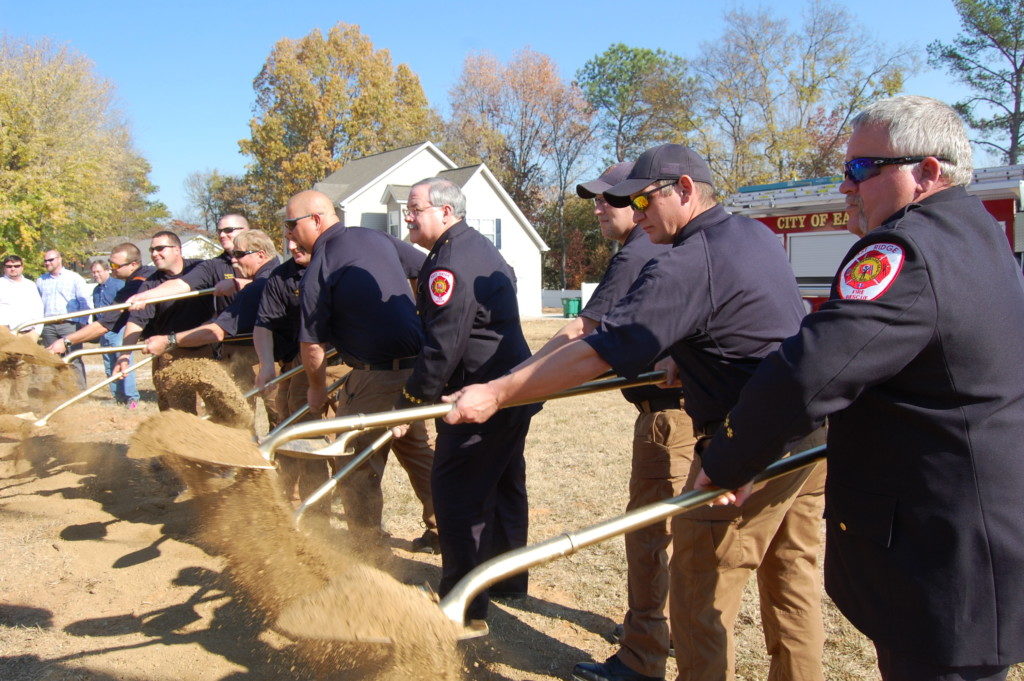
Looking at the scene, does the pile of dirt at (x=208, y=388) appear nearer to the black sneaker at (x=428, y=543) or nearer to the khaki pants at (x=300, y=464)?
the khaki pants at (x=300, y=464)

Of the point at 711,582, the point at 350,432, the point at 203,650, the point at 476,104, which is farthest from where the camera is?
the point at 476,104

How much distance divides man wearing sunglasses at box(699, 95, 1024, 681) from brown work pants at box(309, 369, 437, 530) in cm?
307

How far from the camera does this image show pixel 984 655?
1840 millimetres

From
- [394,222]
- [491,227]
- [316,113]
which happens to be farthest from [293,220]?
[316,113]

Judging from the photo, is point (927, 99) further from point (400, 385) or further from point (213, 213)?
point (213, 213)

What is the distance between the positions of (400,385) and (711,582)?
2.56 m

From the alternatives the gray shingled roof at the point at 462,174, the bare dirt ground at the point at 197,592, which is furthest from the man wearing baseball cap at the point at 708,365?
the gray shingled roof at the point at 462,174

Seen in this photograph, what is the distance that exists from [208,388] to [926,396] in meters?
5.29

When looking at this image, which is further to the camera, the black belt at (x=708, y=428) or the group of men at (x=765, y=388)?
the black belt at (x=708, y=428)

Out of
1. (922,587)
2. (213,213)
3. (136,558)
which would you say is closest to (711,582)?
(922,587)

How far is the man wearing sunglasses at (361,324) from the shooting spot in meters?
4.64

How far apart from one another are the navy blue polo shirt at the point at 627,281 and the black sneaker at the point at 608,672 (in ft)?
3.81

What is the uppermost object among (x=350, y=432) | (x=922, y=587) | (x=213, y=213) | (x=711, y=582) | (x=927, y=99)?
(x=213, y=213)

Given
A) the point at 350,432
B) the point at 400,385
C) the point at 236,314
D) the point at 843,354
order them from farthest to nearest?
the point at 236,314 < the point at 400,385 < the point at 350,432 < the point at 843,354
